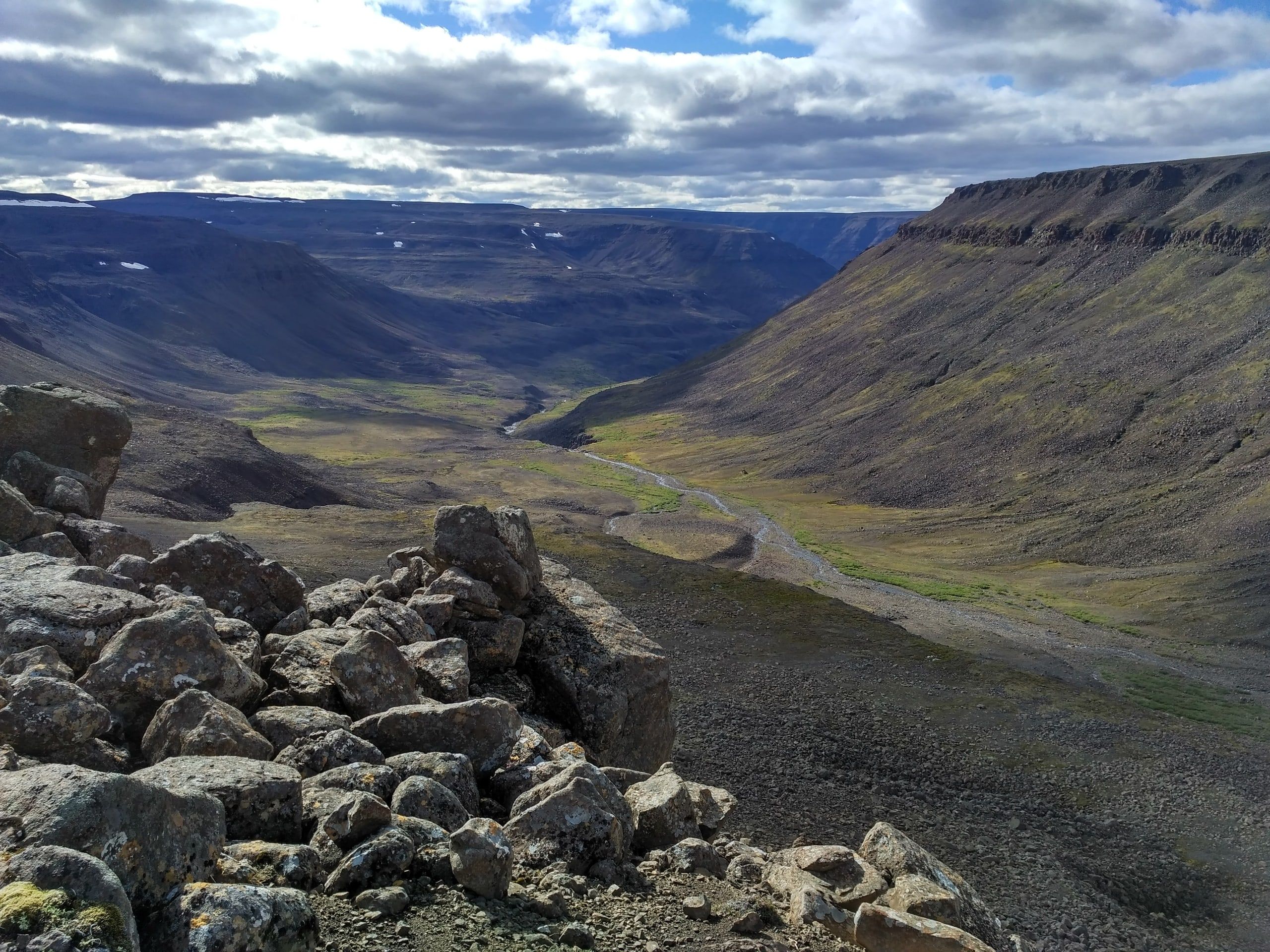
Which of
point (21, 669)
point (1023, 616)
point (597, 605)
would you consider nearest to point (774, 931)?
→ point (21, 669)

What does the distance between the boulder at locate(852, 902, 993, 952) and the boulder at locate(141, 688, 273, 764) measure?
8176mm

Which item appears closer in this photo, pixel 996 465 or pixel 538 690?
pixel 538 690

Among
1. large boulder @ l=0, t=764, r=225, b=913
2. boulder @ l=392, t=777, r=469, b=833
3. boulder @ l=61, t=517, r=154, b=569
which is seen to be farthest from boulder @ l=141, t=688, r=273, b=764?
boulder @ l=61, t=517, r=154, b=569

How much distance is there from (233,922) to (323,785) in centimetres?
382

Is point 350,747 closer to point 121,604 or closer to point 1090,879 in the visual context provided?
point 121,604

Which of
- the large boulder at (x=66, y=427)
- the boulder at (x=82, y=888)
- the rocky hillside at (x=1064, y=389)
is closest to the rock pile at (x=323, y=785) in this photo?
the boulder at (x=82, y=888)

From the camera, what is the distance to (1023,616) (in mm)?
73125

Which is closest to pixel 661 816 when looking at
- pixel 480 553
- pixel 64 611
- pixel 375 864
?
pixel 375 864

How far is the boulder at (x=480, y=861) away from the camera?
1099 centimetres

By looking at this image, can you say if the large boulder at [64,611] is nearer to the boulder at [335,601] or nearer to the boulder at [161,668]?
the boulder at [161,668]

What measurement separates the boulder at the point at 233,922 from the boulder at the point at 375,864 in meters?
1.28

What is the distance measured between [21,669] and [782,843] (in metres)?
23.4

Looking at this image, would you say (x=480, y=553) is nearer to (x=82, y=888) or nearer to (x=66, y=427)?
(x=82, y=888)

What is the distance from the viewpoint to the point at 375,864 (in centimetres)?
1074
